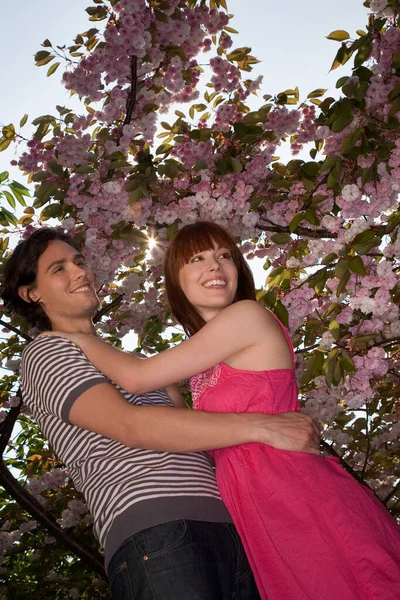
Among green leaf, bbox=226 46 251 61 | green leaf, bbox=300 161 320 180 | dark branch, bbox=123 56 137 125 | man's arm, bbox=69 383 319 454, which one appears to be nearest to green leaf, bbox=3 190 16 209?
dark branch, bbox=123 56 137 125

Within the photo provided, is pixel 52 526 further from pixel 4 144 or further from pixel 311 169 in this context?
Answer: pixel 311 169

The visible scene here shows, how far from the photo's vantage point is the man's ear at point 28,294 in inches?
97.3

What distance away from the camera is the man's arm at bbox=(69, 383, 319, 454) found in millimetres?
1769

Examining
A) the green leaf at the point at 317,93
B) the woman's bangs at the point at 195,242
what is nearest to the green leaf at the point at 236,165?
the green leaf at the point at 317,93

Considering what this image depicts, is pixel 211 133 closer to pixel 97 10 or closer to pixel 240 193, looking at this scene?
pixel 240 193

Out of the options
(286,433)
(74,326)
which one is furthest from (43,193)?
(286,433)

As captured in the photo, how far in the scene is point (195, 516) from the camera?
1.71 m

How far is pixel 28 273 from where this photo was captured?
247 centimetres

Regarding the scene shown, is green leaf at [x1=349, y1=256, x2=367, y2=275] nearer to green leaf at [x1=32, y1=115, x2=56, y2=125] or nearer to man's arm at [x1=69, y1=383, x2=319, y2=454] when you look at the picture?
man's arm at [x1=69, y1=383, x2=319, y2=454]

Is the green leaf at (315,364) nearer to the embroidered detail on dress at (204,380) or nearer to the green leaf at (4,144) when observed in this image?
the embroidered detail on dress at (204,380)

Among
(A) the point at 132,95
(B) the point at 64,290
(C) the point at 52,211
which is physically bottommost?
(B) the point at 64,290

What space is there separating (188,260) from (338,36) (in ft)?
5.86

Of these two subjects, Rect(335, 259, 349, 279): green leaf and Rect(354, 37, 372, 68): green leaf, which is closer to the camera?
Rect(335, 259, 349, 279): green leaf

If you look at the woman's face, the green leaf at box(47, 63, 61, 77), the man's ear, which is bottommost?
the woman's face
